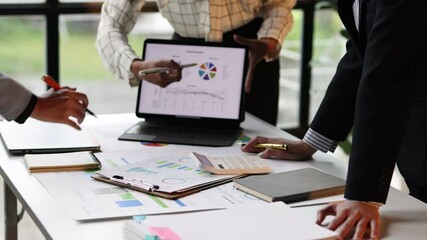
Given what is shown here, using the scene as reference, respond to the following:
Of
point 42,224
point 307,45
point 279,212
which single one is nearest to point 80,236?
point 42,224

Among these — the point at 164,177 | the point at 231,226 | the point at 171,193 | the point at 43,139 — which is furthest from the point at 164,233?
the point at 43,139

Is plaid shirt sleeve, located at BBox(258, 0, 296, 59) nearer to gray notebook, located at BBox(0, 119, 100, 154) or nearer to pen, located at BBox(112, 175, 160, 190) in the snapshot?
gray notebook, located at BBox(0, 119, 100, 154)

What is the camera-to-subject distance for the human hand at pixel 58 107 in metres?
2.04

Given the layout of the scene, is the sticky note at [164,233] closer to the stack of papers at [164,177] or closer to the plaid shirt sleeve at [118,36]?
the stack of papers at [164,177]

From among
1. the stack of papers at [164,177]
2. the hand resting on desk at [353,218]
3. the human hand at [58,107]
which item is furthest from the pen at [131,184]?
the hand resting on desk at [353,218]

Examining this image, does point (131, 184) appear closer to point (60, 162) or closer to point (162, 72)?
point (60, 162)

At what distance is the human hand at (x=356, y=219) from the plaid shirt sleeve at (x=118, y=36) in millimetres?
1142

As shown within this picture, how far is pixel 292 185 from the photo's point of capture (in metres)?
1.85

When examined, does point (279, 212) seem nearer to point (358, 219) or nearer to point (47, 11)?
point (358, 219)

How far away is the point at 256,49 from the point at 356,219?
1150mm

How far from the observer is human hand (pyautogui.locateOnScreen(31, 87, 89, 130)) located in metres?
2.04

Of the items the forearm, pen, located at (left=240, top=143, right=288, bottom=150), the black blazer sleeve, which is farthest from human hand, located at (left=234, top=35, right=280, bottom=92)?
the black blazer sleeve

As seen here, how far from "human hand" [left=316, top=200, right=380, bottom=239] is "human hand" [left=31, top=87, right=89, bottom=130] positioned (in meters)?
0.80

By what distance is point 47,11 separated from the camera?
398 centimetres
